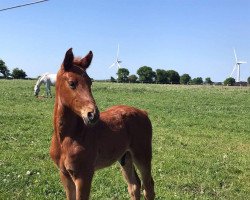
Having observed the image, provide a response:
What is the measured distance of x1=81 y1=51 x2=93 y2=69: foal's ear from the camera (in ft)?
17.6

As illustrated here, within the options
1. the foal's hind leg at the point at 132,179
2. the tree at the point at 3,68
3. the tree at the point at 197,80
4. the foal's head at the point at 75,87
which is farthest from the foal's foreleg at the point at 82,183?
the tree at the point at 197,80

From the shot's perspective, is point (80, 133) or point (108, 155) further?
point (108, 155)

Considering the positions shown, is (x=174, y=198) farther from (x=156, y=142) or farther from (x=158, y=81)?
(x=158, y=81)

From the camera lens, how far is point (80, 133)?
17.7 feet

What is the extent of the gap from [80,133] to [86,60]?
0.94m

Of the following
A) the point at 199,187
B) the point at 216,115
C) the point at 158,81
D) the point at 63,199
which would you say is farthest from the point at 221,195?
the point at 158,81

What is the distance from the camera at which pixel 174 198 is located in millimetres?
7629

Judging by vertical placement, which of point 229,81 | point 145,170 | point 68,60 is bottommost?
point 229,81

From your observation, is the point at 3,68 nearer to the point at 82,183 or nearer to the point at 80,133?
the point at 80,133

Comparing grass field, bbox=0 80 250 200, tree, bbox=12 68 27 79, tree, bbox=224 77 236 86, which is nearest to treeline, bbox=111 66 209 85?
tree, bbox=224 77 236 86

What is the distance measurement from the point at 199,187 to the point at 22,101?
58.1 feet

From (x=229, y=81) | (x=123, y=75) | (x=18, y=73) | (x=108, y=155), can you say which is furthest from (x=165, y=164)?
(x=229, y=81)

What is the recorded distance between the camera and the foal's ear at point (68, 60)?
505 cm

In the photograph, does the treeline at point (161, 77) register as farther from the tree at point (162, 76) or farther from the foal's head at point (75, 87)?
the foal's head at point (75, 87)
